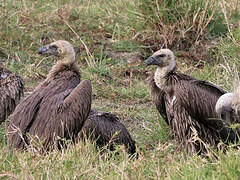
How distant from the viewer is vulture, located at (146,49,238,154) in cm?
620

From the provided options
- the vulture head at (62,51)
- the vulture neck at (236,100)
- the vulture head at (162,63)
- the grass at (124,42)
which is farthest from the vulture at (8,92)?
the vulture neck at (236,100)

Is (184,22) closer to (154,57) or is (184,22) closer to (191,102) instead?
(154,57)

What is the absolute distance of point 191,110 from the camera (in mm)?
6230

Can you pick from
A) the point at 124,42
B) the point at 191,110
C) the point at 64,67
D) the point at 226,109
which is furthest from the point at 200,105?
the point at 124,42

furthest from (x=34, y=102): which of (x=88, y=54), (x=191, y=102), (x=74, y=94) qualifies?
(x=88, y=54)

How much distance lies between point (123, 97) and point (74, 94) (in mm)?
2500

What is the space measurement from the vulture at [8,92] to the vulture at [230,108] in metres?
2.55

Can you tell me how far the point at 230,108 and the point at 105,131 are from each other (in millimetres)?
1543

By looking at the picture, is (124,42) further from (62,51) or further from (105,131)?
(105,131)

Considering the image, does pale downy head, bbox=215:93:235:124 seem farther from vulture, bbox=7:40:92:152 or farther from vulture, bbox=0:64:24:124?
vulture, bbox=0:64:24:124

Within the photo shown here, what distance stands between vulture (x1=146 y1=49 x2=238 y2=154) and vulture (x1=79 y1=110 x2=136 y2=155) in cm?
46

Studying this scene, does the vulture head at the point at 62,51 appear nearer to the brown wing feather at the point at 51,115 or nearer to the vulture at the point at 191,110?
the brown wing feather at the point at 51,115

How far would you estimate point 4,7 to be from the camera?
9.35 m

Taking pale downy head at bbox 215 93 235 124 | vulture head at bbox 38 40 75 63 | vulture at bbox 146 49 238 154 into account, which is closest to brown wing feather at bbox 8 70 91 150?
vulture head at bbox 38 40 75 63
